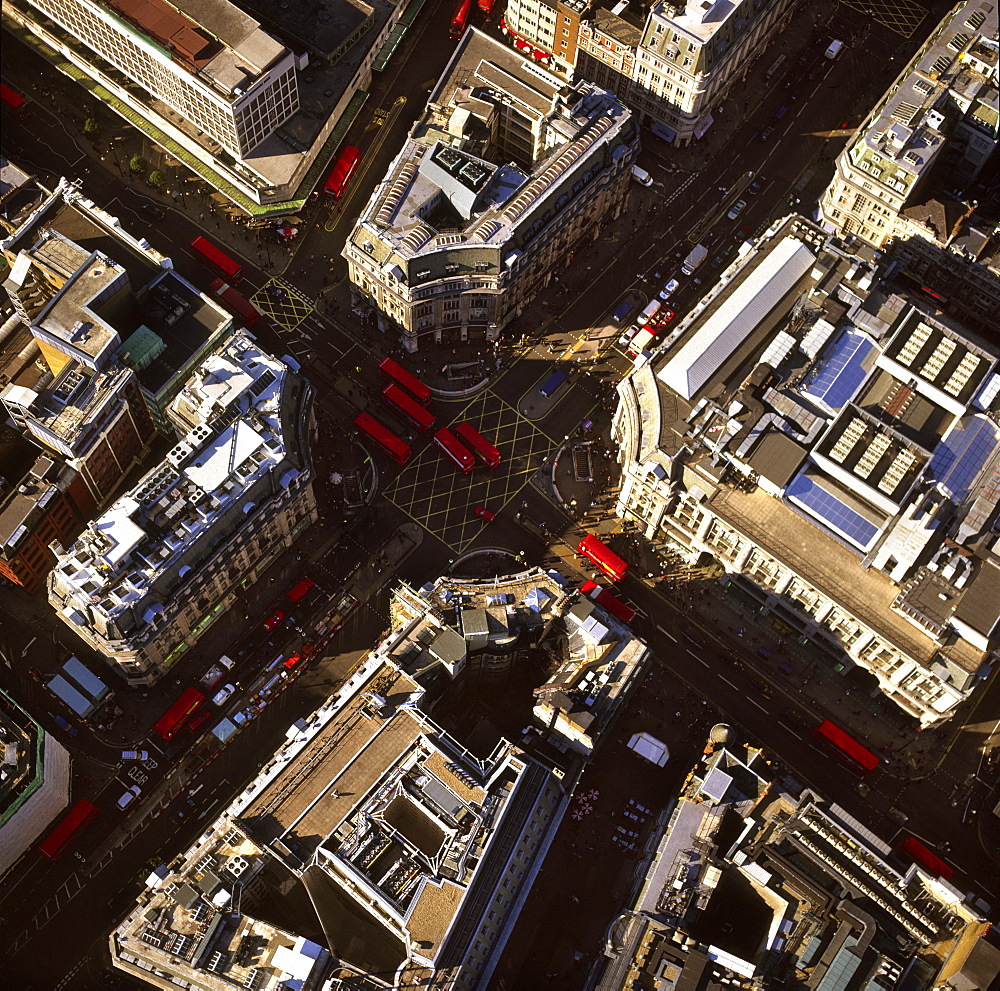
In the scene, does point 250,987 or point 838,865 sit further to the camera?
point 838,865

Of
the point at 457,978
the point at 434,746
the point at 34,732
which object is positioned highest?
the point at 434,746

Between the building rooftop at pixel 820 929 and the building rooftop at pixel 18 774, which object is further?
the building rooftop at pixel 18 774

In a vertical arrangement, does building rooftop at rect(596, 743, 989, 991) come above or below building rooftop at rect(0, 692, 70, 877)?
above

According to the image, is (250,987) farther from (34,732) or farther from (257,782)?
(34,732)

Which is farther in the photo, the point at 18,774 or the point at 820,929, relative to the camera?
the point at 820,929

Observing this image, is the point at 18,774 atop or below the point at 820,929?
below

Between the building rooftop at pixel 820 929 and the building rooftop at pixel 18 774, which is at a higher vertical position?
the building rooftop at pixel 820 929

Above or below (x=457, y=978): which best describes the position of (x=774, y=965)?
above

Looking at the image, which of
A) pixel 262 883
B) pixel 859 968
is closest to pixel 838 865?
pixel 859 968

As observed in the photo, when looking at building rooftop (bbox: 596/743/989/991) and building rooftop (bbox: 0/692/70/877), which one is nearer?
building rooftop (bbox: 596/743/989/991)
